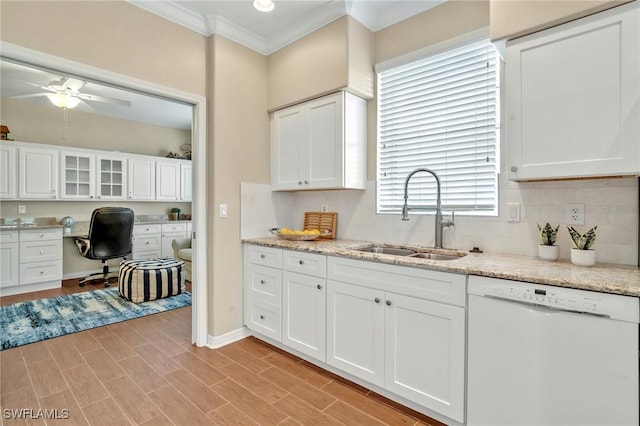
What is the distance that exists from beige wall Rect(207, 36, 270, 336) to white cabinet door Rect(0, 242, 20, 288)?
3476 mm

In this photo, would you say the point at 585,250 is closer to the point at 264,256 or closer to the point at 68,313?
the point at 264,256

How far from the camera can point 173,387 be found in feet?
6.92

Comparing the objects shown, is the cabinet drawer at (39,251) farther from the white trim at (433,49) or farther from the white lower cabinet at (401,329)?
the white trim at (433,49)

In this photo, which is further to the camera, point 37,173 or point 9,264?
point 37,173

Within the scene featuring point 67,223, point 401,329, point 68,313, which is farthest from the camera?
point 67,223

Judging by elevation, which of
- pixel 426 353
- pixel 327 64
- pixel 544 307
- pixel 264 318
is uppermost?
pixel 327 64

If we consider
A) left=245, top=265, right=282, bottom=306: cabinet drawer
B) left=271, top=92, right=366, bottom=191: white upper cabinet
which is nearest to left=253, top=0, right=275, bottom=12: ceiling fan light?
left=271, top=92, right=366, bottom=191: white upper cabinet

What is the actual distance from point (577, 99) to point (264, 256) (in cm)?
230

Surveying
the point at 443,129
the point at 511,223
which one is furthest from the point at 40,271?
the point at 511,223

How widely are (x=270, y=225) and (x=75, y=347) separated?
6.44 ft

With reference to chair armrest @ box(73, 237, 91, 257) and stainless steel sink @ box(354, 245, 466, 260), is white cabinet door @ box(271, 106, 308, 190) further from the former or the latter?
chair armrest @ box(73, 237, 91, 257)

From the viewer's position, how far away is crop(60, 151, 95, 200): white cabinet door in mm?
4887

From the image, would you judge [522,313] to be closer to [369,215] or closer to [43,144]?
[369,215]

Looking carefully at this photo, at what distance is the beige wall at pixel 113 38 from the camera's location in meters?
1.89
